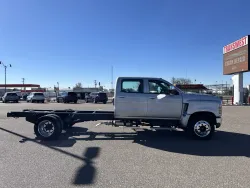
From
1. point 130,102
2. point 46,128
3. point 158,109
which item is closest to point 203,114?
point 158,109

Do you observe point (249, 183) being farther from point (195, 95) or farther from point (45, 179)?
point (195, 95)

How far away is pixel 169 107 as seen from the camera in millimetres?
9938

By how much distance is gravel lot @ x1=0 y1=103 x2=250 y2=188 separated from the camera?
543cm

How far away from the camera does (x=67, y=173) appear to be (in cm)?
594

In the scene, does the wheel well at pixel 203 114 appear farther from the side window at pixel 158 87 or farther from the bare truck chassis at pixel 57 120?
the side window at pixel 158 87

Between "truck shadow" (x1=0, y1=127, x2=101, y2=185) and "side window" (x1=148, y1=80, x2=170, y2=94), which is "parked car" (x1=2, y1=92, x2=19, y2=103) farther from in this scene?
"side window" (x1=148, y1=80, x2=170, y2=94)

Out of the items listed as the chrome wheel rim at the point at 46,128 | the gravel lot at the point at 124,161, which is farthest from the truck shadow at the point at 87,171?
the chrome wheel rim at the point at 46,128

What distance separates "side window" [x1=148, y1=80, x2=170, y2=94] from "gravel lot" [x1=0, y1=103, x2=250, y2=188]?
1679mm

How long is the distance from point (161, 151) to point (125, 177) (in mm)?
2608

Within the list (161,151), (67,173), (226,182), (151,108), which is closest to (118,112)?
(151,108)

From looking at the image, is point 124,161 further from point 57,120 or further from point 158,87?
point 57,120

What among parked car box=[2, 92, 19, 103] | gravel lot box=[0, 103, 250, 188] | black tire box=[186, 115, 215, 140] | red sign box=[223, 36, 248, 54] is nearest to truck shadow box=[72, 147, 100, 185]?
gravel lot box=[0, 103, 250, 188]

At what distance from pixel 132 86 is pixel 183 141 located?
8.42 ft

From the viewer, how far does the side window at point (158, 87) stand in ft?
33.1
